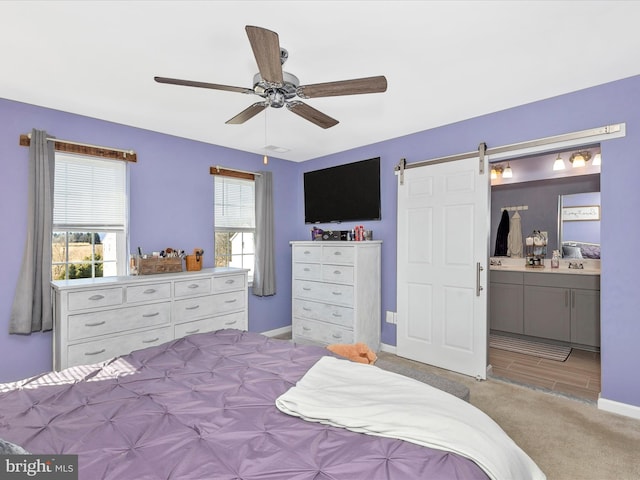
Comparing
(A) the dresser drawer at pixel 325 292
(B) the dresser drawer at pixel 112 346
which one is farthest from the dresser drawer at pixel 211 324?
(A) the dresser drawer at pixel 325 292

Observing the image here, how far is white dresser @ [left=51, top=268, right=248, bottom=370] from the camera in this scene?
8.68 feet

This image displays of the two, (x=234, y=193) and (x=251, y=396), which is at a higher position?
(x=234, y=193)

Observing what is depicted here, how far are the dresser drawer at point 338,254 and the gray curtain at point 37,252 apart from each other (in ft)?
8.84

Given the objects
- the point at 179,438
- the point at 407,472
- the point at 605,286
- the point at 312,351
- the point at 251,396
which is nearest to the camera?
the point at 407,472

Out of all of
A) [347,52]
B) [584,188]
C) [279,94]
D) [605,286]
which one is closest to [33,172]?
[279,94]

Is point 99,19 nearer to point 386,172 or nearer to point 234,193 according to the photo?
point 234,193

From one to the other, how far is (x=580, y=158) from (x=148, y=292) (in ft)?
17.0

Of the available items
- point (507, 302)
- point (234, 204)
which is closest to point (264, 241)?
point (234, 204)

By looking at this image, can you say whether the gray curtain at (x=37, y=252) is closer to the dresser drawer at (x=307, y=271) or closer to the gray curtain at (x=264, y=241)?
the gray curtain at (x=264, y=241)

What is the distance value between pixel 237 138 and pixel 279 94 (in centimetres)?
209

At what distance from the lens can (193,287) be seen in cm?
336

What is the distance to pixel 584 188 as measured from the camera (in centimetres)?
425

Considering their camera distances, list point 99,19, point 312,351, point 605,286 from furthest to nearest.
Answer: point 605,286, point 312,351, point 99,19

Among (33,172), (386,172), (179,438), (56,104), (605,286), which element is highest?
(56,104)
